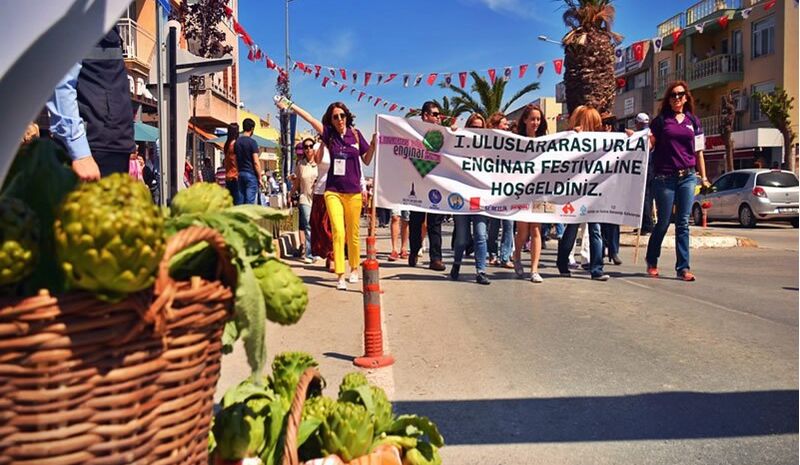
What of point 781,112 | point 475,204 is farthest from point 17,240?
point 781,112

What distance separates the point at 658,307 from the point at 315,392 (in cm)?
519

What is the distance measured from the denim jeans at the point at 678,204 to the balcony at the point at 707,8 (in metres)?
36.7

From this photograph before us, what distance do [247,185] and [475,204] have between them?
4.21m

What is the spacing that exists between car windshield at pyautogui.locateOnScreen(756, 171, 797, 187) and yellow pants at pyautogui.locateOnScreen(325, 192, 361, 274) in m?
17.9

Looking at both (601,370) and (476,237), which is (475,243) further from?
(601,370)

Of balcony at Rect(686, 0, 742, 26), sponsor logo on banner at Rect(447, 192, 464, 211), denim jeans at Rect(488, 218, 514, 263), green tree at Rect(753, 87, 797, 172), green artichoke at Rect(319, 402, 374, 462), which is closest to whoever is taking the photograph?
green artichoke at Rect(319, 402, 374, 462)

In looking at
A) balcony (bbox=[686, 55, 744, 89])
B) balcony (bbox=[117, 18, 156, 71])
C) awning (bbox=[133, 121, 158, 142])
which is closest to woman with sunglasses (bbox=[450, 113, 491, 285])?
awning (bbox=[133, 121, 158, 142])

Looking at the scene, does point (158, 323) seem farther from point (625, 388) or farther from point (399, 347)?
point (399, 347)

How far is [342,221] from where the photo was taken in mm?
7871

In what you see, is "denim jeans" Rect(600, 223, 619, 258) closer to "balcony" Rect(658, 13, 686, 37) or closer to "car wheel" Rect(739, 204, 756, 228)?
"car wheel" Rect(739, 204, 756, 228)

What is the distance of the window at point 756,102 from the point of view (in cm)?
3838

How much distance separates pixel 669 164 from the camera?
8.38m

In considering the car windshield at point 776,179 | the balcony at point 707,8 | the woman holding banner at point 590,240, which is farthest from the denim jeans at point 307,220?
the balcony at point 707,8

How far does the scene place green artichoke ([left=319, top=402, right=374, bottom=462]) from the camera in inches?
75.6
